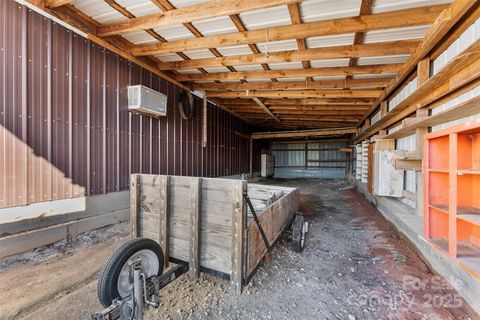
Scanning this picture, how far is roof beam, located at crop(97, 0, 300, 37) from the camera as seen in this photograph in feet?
8.13

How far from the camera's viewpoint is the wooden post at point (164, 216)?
6.67 ft

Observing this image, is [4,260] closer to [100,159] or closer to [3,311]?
[3,311]

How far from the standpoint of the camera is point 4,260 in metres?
2.41

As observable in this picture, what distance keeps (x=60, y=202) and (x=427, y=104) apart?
5856mm

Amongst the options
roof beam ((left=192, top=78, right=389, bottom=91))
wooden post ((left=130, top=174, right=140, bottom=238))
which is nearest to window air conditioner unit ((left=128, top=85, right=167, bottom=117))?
roof beam ((left=192, top=78, right=389, bottom=91))

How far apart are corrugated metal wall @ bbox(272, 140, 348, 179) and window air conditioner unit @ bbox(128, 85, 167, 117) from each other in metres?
11.4

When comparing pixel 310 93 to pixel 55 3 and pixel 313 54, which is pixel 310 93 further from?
pixel 55 3

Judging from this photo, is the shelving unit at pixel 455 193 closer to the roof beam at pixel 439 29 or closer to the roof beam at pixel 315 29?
the roof beam at pixel 439 29

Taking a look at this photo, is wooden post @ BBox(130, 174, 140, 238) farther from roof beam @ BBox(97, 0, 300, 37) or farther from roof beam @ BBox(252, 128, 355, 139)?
roof beam @ BBox(252, 128, 355, 139)

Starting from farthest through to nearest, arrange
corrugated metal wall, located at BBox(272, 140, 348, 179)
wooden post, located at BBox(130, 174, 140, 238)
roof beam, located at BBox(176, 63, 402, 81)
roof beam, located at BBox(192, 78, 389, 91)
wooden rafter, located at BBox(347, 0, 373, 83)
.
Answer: corrugated metal wall, located at BBox(272, 140, 348, 179) → roof beam, located at BBox(192, 78, 389, 91) → roof beam, located at BBox(176, 63, 402, 81) → wooden rafter, located at BBox(347, 0, 373, 83) → wooden post, located at BBox(130, 174, 140, 238)

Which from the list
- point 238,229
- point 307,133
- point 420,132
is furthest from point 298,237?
point 307,133

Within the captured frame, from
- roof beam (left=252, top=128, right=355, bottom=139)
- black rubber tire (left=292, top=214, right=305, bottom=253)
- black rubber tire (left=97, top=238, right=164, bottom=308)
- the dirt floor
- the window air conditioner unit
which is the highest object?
roof beam (left=252, top=128, right=355, bottom=139)

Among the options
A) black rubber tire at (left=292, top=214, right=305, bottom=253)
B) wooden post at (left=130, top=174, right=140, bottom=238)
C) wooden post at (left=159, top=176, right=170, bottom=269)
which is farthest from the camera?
black rubber tire at (left=292, top=214, right=305, bottom=253)

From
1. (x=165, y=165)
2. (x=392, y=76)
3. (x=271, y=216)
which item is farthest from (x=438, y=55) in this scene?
(x=165, y=165)
